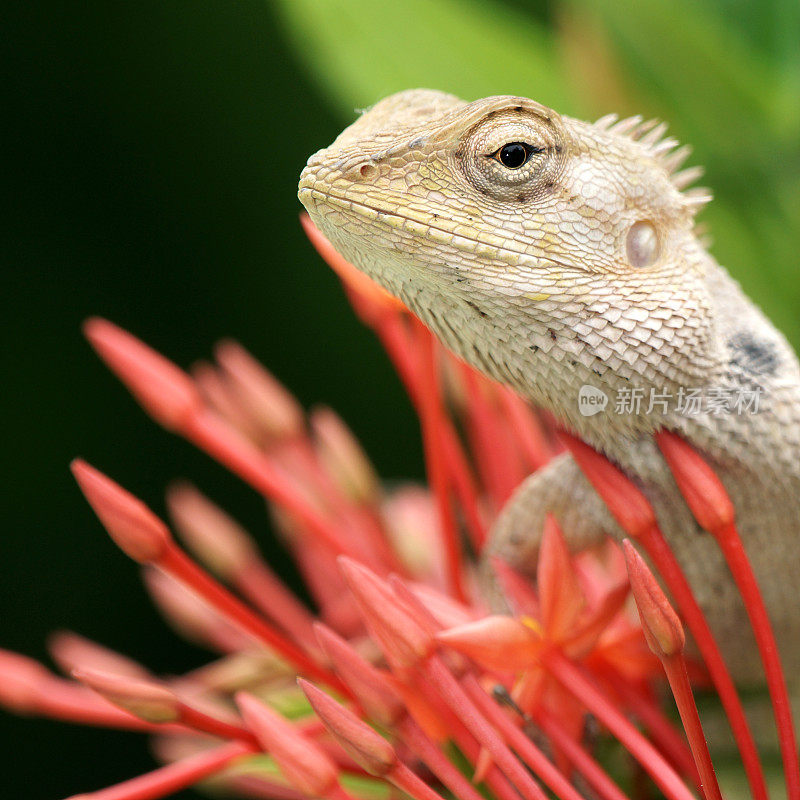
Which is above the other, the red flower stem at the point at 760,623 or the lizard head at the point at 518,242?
the lizard head at the point at 518,242

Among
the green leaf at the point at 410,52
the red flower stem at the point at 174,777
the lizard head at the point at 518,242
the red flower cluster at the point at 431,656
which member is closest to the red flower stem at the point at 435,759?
the red flower cluster at the point at 431,656

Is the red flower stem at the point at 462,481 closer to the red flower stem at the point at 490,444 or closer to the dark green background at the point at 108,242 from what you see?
the red flower stem at the point at 490,444

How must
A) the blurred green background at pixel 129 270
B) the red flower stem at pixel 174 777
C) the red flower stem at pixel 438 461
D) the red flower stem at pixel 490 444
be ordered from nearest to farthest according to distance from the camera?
the red flower stem at pixel 174 777, the red flower stem at pixel 438 461, the red flower stem at pixel 490 444, the blurred green background at pixel 129 270

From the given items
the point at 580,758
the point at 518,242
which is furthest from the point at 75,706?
the point at 518,242

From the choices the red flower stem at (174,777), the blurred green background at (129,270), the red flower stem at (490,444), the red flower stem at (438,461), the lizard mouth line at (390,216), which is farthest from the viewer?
the blurred green background at (129,270)

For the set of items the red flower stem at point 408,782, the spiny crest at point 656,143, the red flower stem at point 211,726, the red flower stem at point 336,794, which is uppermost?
the spiny crest at point 656,143

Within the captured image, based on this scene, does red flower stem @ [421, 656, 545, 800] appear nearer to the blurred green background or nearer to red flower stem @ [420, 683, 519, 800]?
red flower stem @ [420, 683, 519, 800]

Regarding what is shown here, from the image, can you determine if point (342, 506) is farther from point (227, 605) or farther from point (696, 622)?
point (696, 622)
